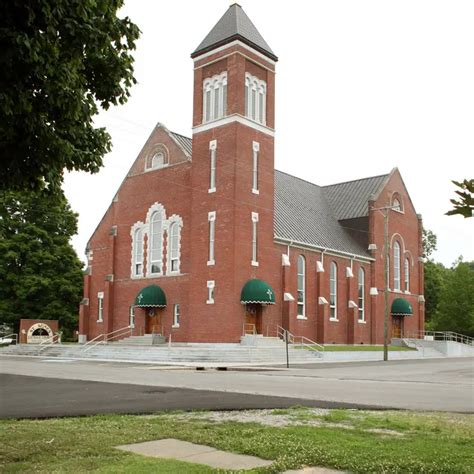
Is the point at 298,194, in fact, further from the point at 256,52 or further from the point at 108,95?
the point at 108,95

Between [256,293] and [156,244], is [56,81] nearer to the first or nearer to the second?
[256,293]

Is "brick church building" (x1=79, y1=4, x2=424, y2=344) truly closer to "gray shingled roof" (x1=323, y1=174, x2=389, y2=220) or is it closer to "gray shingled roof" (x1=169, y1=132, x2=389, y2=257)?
"gray shingled roof" (x1=169, y1=132, x2=389, y2=257)

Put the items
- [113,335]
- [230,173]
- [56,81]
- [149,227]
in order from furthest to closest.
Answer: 1. [113,335]
2. [149,227]
3. [230,173]
4. [56,81]

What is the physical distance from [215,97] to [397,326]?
2632 cm

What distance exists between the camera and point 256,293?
38312 millimetres

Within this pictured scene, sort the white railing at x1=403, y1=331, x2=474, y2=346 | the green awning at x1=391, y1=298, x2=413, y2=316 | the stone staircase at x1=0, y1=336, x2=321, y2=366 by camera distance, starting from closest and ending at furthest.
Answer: the stone staircase at x1=0, y1=336, x2=321, y2=366 < the green awning at x1=391, y1=298, x2=413, y2=316 < the white railing at x1=403, y1=331, x2=474, y2=346

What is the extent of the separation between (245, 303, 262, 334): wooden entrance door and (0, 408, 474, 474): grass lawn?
28.6m

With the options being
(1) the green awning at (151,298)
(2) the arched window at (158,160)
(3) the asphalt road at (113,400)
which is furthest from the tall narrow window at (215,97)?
(3) the asphalt road at (113,400)

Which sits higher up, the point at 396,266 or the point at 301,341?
the point at 396,266

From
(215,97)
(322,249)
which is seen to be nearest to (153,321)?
(322,249)

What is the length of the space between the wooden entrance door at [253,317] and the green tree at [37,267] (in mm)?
19548

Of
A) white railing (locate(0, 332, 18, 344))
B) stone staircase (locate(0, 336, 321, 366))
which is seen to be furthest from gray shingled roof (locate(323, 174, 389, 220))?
white railing (locate(0, 332, 18, 344))

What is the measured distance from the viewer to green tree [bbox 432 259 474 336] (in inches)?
2405

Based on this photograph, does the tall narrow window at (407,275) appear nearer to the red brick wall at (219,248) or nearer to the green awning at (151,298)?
the red brick wall at (219,248)
